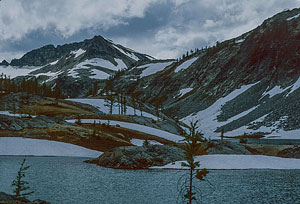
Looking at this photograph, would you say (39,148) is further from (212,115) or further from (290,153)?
(212,115)

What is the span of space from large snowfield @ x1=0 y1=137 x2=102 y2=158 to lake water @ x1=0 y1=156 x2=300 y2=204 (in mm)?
15069

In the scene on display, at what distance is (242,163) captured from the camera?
177 ft

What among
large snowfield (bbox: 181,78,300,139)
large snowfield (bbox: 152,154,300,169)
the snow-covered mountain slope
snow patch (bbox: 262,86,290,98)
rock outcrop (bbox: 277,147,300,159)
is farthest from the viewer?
snow patch (bbox: 262,86,290,98)

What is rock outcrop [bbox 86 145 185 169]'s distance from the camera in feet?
171

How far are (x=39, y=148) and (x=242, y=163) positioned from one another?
43358 millimetres

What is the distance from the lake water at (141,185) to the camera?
97.9 feet

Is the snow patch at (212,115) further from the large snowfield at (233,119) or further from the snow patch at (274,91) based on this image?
the snow patch at (274,91)

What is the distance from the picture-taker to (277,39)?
181125 mm

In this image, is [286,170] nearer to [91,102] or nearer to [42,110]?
[42,110]

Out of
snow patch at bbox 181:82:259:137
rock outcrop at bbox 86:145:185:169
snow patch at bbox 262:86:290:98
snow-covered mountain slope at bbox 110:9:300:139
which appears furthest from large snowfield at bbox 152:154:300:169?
snow patch at bbox 262:86:290:98

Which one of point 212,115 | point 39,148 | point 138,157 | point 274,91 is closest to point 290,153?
point 138,157

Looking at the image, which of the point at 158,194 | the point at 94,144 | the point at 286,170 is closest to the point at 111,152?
the point at 94,144

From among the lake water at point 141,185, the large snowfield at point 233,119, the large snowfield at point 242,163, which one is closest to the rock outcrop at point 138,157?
the large snowfield at point 242,163

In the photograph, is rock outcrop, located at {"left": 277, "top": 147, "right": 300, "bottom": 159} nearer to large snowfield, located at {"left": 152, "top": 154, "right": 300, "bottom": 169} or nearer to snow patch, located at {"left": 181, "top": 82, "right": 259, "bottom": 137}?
large snowfield, located at {"left": 152, "top": 154, "right": 300, "bottom": 169}
